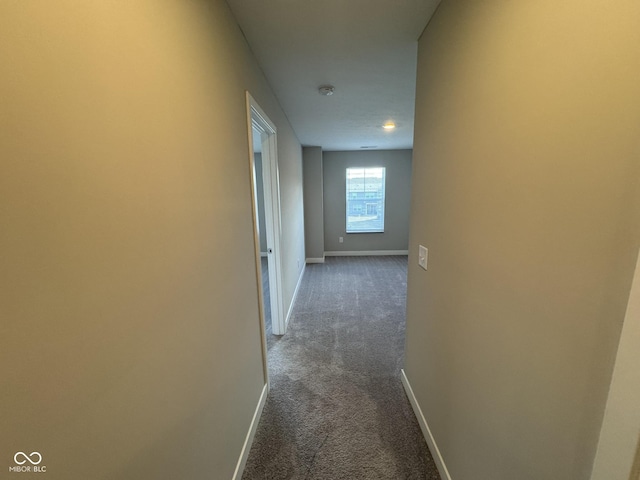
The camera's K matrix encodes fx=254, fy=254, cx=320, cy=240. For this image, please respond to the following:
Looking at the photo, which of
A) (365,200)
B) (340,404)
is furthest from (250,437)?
(365,200)

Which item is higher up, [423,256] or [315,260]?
[423,256]

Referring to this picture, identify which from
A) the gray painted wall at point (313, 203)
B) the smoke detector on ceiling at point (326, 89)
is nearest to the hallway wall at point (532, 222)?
the smoke detector on ceiling at point (326, 89)

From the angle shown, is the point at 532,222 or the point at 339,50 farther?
the point at 339,50

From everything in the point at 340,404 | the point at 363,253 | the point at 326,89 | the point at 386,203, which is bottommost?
the point at 340,404

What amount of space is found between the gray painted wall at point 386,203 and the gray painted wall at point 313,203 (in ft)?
1.44

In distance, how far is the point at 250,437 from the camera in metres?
1.50

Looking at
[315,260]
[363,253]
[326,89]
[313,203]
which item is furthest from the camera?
[363,253]

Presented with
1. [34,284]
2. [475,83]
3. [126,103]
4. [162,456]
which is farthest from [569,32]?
[162,456]

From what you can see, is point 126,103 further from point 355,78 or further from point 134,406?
point 355,78

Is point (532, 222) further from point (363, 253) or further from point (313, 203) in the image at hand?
point (363, 253)

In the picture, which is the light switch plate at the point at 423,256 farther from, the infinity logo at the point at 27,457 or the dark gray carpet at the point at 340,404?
the infinity logo at the point at 27,457

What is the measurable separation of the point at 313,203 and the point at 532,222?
465 cm

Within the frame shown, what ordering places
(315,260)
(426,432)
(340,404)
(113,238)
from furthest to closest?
1. (315,260)
2. (340,404)
3. (426,432)
4. (113,238)

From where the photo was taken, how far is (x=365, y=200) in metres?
5.74
